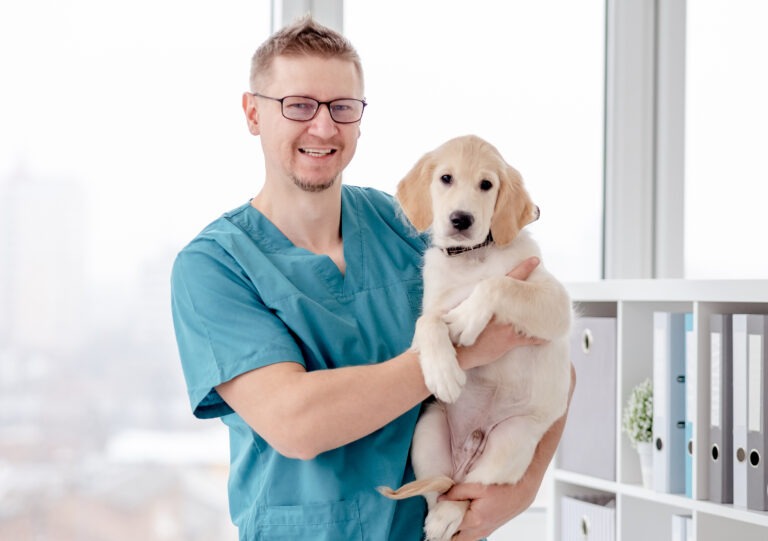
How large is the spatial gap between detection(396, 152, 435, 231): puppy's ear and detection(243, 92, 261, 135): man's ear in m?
0.29

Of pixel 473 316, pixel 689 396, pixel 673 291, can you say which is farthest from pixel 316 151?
pixel 689 396

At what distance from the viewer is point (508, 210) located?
5.48 feet

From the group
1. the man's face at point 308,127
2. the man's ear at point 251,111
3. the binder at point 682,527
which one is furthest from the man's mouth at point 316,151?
the binder at point 682,527

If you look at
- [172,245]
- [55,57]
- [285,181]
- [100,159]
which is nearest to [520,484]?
[285,181]

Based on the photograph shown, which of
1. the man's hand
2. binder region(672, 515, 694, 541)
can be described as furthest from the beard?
binder region(672, 515, 694, 541)

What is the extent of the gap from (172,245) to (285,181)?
0.95 meters

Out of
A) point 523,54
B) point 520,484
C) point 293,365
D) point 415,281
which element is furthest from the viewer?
point 523,54

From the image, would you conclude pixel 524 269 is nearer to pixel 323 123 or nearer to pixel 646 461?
pixel 323 123

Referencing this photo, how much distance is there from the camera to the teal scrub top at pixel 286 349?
1562 mm

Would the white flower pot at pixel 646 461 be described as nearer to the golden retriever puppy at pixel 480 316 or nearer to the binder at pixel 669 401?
the binder at pixel 669 401

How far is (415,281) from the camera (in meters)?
1.80

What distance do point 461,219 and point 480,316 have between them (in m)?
0.18

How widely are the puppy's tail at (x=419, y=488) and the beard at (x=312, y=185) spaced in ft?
1.72

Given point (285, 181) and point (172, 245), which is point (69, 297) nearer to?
point (172, 245)
